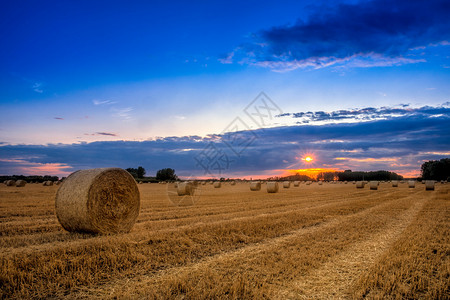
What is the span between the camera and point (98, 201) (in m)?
10.0

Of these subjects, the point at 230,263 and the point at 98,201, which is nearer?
the point at 230,263

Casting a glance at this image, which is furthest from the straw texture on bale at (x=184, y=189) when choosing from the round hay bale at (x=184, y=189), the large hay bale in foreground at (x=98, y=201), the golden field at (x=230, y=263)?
the golden field at (x=230, y=263)

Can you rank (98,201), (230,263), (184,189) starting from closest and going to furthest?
(230,263)
(98,201)
(184,189)

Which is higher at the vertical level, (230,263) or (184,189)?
(184,189)

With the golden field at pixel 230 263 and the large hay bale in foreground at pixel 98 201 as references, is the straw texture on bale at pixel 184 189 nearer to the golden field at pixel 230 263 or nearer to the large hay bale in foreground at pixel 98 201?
the large hay bale in foreground at pixel 98 201

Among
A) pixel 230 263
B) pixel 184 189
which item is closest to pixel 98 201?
pixel 230 263

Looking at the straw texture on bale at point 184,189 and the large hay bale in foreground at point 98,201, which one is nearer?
the large hay bale in foreground at point 98,201

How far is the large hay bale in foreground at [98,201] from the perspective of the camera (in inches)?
380

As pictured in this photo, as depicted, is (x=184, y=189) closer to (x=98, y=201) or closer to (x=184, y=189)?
(x=184, y=189)

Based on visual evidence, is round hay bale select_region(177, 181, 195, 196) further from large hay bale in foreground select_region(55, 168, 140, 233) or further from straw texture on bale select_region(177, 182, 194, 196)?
large hay bale in foreground select_region(55, 168, 140, 233)

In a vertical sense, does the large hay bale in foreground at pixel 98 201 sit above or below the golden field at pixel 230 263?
above

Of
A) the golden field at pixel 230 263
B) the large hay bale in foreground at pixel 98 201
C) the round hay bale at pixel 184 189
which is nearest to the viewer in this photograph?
the golden field at pixel 230 263

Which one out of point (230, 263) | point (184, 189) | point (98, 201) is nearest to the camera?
point (230, 263)

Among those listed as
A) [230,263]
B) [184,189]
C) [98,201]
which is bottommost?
[230,263]
